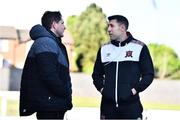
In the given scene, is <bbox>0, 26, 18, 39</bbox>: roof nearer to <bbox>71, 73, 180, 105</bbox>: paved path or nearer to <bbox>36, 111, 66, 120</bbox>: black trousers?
<bbox>71, 73, 180, 105</bbox>: paved path

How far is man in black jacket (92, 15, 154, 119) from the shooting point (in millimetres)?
3910

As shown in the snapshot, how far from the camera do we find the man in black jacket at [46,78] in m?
3.54

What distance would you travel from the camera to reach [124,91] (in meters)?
3.90

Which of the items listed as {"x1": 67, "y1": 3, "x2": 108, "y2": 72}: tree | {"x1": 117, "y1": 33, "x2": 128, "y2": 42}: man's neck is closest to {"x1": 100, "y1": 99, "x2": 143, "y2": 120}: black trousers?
{"x1": 117, "y1": 33, "x2": 128, "y2": 42}: man's neck

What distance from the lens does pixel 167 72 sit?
72.9ft

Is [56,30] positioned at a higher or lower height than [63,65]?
higher

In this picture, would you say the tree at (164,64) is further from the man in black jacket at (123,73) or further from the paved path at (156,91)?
the man in black jacket at (123,73)

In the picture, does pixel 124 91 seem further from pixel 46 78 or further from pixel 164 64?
pixel 164 64

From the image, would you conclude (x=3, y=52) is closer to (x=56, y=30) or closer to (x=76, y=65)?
(x=76, y=65)

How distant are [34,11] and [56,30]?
6817 millimetres

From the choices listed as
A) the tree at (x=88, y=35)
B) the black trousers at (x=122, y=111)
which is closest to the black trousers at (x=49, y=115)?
the black trousers at (x=122, y=111)

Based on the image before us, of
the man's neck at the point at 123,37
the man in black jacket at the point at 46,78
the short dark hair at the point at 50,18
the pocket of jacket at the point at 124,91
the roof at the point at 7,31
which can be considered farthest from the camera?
the roof at the point at 7,31

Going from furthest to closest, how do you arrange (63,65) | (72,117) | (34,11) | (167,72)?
(167,72) → (34,11) → (72,117) → (63,65)

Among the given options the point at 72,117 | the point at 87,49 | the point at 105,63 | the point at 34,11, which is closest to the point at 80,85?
the point at 87,49
